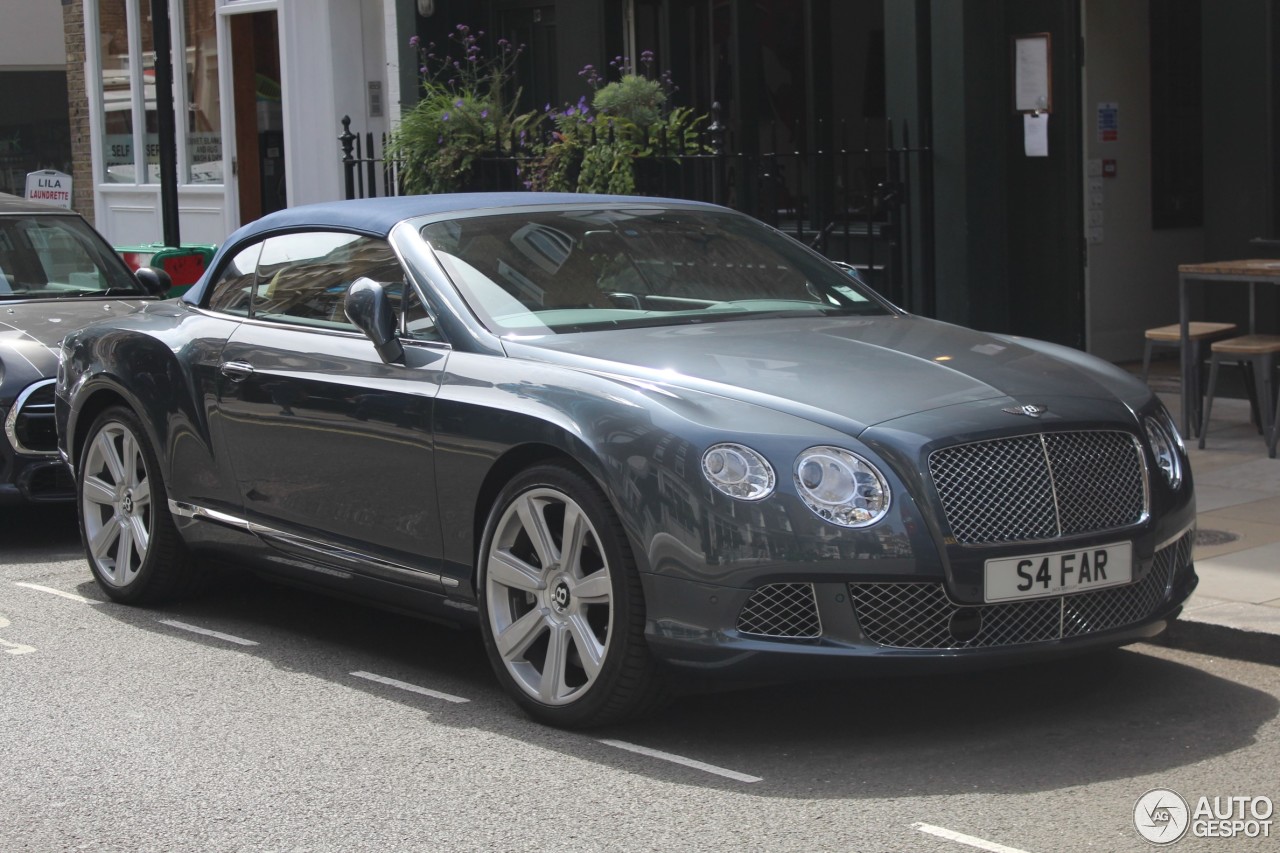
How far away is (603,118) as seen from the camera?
12359 mm

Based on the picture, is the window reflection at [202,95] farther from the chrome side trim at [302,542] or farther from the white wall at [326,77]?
the chrome side trim at [302,542]

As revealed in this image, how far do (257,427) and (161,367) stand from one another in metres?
0.77

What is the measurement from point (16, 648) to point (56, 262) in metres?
4.05

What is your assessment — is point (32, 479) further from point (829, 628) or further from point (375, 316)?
point (829, 628)

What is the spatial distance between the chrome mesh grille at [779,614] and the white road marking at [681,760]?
381 mm

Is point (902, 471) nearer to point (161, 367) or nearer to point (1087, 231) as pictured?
point (161, 367)

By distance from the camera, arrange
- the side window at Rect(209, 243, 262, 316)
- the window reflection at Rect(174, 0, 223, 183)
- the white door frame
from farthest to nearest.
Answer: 1. the window reflection at Rect(174, 0, 223, 183)
2. the white door frame
3. the side window at Rect(209, 243, 262, 316)

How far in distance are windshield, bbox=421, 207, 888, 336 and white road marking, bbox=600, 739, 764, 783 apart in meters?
1.35

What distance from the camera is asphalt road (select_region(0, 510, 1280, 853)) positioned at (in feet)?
14.8

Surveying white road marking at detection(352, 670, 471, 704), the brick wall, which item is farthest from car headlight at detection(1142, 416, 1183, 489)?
the brick wall

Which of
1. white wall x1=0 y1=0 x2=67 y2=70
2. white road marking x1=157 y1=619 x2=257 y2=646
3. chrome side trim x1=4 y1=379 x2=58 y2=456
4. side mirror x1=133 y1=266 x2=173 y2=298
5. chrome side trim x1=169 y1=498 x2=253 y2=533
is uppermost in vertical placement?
white wall x1=0 y1=0 x2=67 y2=70

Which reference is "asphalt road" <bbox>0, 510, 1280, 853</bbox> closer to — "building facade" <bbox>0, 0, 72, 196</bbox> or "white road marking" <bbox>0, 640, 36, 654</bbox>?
"white road marking" <bbox>0, 640, 36, 654</bbox>

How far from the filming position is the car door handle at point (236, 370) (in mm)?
6570

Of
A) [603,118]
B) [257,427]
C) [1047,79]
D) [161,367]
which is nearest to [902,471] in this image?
[257,427]
